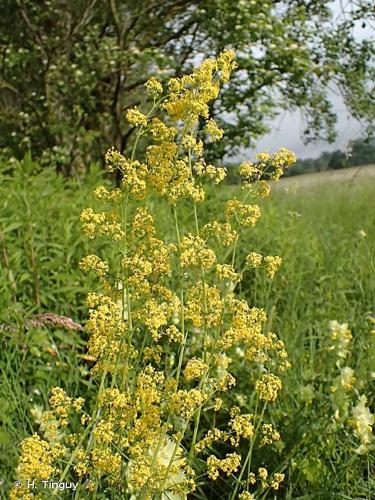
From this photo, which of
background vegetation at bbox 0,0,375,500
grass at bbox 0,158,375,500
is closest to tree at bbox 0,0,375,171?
background vegetation at bbox 0,0,375,500

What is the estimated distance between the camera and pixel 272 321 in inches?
118

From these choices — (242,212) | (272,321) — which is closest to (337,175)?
(272,321)

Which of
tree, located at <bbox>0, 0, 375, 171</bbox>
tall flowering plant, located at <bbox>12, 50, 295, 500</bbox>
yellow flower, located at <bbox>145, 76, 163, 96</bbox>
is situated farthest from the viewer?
tree, located at <bbox>0, 0, 375, 171</bbox>

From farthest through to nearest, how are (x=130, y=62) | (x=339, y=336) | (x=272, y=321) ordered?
(x=130, y=62)
(x=272, y=321)
(x=339, y=336)

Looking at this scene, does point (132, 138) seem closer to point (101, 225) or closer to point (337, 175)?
point (337, 175)

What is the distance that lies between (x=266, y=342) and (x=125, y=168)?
0.46 m

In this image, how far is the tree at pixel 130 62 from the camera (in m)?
7.36

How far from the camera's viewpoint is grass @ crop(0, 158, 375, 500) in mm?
2092

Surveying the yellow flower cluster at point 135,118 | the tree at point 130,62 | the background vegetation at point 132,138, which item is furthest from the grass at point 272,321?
the tree at point 130,62

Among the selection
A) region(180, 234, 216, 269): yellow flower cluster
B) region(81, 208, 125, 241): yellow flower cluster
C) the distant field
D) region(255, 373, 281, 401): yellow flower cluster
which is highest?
region(81, 208, 125, 241): yellow flower cluster

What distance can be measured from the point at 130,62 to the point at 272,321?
533 centimetres

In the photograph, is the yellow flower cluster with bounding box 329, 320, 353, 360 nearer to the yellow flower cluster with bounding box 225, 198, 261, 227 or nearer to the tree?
the yellow flower cluster with bounding box 225, 198, 261, 227

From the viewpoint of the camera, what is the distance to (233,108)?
806cm

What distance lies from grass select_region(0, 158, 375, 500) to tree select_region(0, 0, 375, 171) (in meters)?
3.10
